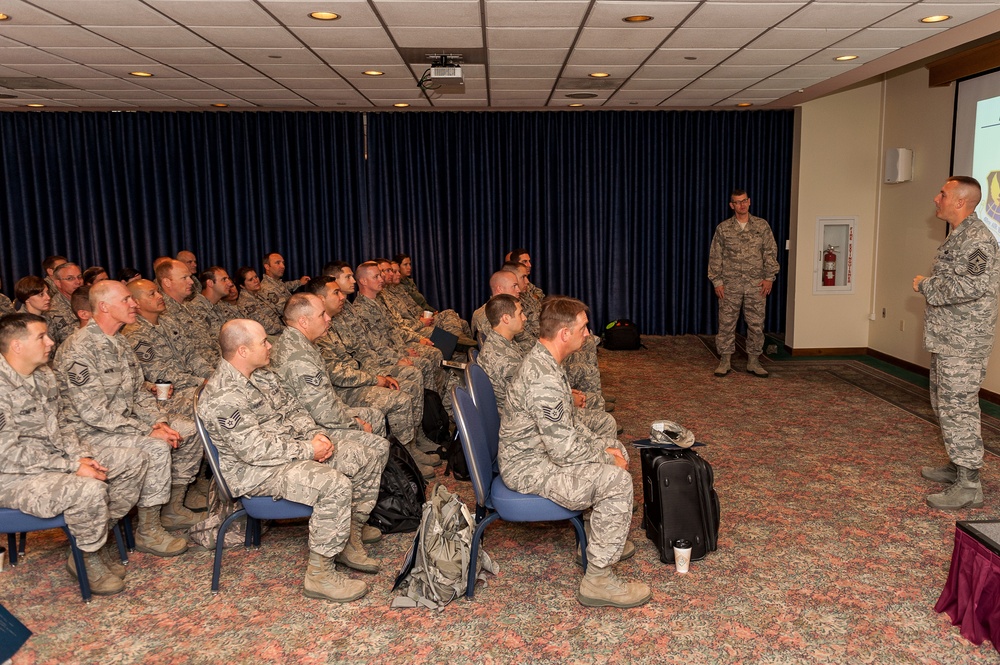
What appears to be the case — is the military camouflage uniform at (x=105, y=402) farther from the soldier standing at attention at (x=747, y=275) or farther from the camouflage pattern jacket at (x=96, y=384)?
the soldier standing at attention at (x=747, y=275)

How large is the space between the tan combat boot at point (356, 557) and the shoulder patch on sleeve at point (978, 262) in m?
A: 3.50

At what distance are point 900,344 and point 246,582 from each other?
692cm

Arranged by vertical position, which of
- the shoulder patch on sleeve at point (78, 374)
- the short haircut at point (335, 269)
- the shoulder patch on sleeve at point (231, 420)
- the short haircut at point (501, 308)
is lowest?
the shoulder patch on sleeve at point (231, 420)

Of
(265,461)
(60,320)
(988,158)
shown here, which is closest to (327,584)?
(265,461)

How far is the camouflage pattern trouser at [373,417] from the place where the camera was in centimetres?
468

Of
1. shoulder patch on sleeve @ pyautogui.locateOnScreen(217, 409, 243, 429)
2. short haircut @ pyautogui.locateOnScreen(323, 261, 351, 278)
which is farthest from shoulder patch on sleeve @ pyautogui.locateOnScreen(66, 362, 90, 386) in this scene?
short haircut @ pyautogui.locateOnScreen(323, 261, 351, 278)

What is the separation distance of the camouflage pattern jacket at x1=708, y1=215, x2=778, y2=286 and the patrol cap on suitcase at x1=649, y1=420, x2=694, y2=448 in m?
4.59

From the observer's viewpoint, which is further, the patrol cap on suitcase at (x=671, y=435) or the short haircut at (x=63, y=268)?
the short haircut at (x=63, y=268)

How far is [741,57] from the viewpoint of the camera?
6.00 metres

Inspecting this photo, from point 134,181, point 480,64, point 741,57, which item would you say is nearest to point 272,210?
point 134,181

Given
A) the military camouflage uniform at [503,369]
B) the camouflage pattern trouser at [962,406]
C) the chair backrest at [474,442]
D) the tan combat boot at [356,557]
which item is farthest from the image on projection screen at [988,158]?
the tan combat boot at [356,557]

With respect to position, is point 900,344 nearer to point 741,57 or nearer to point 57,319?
point 741,57

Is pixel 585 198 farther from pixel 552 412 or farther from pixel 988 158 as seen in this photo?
pixel 552 412

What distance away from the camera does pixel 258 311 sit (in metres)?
7.36
